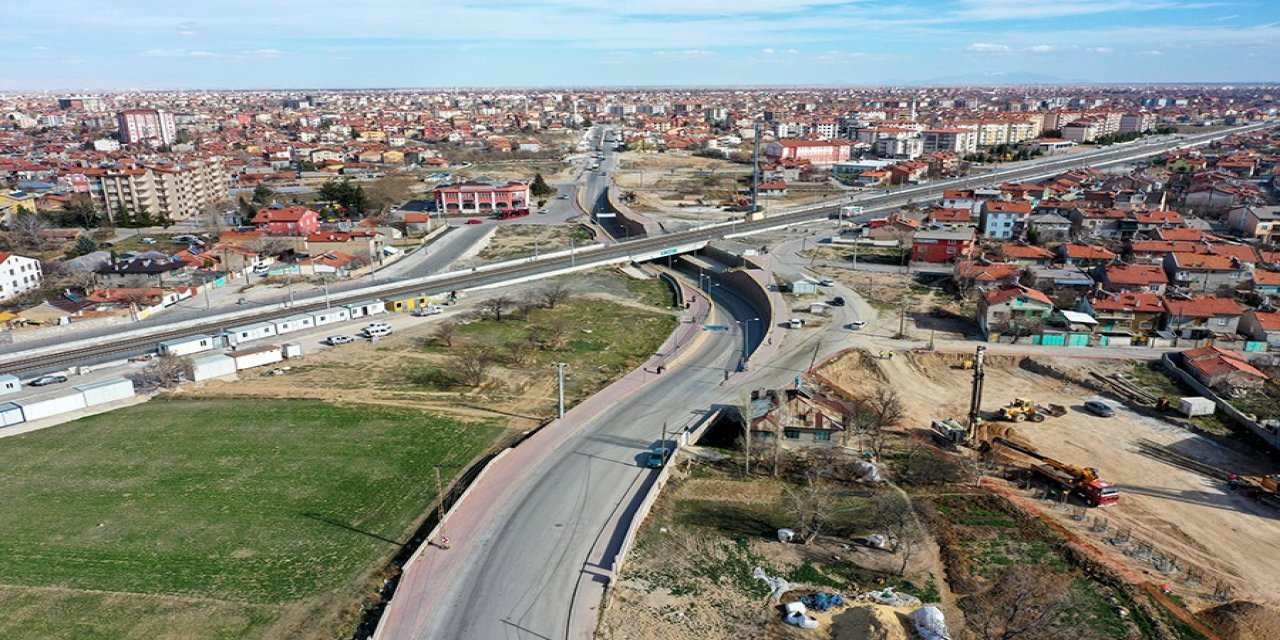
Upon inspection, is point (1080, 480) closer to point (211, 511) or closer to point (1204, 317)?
point (1204, 317)

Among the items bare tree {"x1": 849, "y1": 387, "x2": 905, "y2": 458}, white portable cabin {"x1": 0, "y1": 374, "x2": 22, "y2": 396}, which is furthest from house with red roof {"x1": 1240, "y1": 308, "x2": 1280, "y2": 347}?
white portable cabin {"x1": 0, "y1": 374, "x2": 22, "y2": 396}

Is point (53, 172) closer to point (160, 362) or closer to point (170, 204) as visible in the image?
point (170, 204)

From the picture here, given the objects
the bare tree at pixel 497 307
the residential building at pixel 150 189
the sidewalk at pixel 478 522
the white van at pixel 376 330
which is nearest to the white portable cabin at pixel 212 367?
the white van at pixel 376 330

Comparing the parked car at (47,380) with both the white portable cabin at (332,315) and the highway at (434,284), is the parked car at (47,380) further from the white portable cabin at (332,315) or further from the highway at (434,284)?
the white portable cabin at (332,315)

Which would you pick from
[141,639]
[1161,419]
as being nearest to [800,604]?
[141,639]

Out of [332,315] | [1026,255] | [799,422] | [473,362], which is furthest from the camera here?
[1026,255]

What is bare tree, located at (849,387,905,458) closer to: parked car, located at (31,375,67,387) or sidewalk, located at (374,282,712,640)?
sidewalk, located at (374,282,712,640)

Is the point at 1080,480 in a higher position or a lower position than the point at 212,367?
lower

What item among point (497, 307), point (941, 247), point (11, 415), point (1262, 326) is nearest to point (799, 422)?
point (497, 307)
